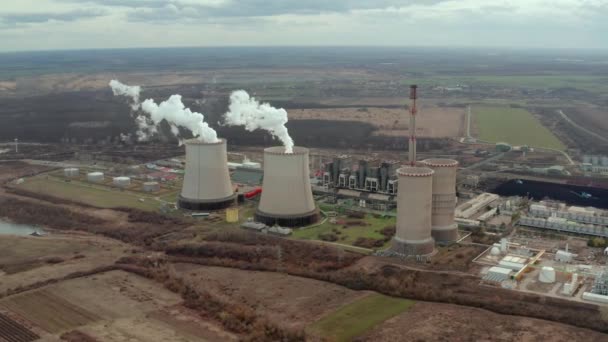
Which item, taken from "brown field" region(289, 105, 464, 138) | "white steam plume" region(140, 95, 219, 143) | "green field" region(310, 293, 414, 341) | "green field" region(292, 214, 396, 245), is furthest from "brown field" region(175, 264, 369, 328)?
"brown field" region(289, 105, 464, 138)

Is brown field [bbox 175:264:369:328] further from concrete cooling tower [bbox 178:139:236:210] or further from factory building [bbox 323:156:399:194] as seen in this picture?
factory building [bbox 323:156:399:194]

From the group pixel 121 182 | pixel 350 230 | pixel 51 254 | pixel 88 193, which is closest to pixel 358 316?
pixel 350 230

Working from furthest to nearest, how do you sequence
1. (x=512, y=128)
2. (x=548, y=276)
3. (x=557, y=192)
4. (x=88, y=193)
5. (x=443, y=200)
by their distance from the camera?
(x=512, y=128) → (x=88, y=193) → (x=557, y=192) → (x=443, y=200) → (x=548, y=276)

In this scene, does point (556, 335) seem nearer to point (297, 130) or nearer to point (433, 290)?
point (433, 290)

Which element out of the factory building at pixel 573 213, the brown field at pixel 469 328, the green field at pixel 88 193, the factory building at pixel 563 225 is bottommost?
the brown field at pixel 469 328

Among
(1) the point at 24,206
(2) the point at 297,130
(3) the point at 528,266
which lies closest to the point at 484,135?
(2) the point at 297,130

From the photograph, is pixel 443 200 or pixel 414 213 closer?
pixel 414 213

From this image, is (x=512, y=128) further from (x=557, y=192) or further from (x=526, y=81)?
(x=526, y=81)

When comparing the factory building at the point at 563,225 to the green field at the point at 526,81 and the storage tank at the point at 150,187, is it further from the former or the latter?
the green field at the point at 526,81

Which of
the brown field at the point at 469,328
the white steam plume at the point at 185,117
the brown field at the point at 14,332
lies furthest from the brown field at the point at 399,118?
the brown field at the point at 14,332
